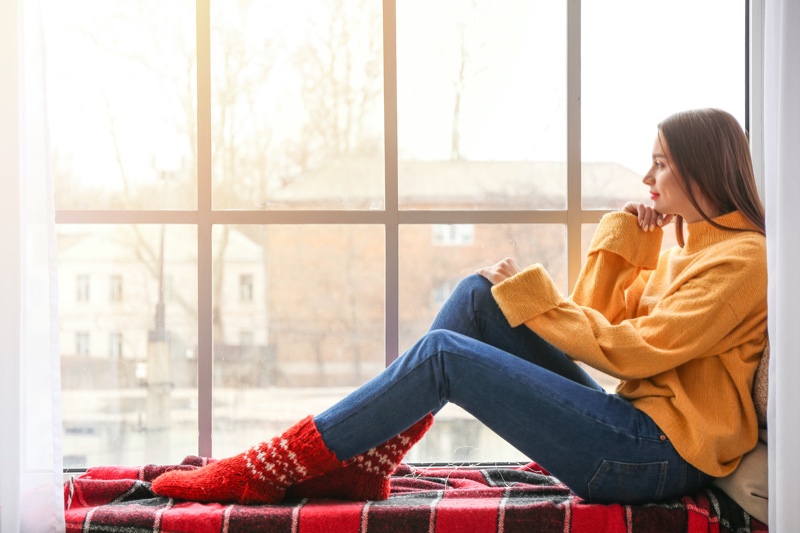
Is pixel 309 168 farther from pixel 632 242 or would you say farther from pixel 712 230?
pixel 712 230

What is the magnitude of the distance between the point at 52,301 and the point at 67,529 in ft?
1.50

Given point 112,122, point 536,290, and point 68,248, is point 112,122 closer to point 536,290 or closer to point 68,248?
point 68,248

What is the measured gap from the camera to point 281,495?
169 centimetres

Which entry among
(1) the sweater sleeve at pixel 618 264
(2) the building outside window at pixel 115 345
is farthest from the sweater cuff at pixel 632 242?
(2) the building outside window at pixel 115 345

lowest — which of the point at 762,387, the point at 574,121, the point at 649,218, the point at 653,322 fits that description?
the point at 762,387

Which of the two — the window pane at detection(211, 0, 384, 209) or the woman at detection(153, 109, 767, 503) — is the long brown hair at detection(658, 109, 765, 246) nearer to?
the woman at detection(153, 109, 767, 503)

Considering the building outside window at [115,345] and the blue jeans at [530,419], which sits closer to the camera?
the blue jeans at [530,419]

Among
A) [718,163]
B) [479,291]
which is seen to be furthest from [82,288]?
[718,163]

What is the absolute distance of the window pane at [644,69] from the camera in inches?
86.3

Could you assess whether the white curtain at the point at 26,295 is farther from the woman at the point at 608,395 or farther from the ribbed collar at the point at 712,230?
the ribbed collar at the point at 712,230

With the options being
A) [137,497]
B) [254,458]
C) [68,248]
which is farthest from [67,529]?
[68,248]

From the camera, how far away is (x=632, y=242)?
1921 mm

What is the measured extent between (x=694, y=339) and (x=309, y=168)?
3.62ft

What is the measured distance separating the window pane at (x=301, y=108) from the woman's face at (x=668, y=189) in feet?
2.41
